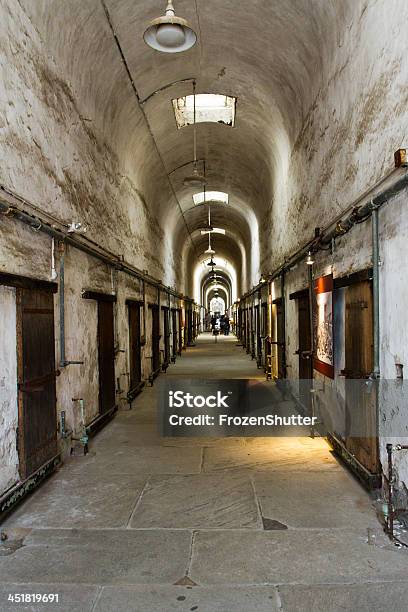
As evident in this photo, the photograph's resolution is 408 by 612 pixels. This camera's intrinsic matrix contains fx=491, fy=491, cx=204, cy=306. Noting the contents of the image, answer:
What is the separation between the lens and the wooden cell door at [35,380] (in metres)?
5.13

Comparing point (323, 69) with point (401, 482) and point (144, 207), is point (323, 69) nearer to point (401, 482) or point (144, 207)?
point (401, 482)

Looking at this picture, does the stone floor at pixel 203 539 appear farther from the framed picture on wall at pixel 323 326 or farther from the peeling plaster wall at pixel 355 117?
the peeling plaster wall at pixel 355 117

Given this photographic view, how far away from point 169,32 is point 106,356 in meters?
5.46

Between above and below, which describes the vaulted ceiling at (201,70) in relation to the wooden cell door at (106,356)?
above

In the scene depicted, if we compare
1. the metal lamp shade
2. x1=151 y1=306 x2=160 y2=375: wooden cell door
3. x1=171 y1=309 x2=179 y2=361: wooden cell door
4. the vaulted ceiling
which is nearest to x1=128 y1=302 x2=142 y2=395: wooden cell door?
x1=151 y1=306 x2=160 y2=375: wooden cell door

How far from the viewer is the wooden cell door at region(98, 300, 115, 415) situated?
28.0 feet

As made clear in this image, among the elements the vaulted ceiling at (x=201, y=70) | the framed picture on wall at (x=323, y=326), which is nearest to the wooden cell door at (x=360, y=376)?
the framed picture on wall at (x=323, y=326)

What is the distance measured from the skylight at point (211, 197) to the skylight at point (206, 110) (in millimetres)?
6911

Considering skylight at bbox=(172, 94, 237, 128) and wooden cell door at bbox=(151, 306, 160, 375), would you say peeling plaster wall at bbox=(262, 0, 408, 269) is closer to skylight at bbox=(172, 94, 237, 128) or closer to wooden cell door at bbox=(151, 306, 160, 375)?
skylight at bbox=(172, 94, 237, 128)

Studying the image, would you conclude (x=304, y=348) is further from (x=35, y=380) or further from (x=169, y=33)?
(x=169, y=33)

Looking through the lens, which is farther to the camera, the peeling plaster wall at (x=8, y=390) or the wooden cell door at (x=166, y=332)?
the wooden cell door at (x=166, y=332)

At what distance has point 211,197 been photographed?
2062cm

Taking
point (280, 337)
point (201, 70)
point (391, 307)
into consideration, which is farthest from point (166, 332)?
point (391, 307)

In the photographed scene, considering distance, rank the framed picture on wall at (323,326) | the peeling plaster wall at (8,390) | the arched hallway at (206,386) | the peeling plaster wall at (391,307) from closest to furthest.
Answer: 1. the arched hallway at (206,386)
2. the peeling plaster wall at (391,307)
3. the peeling plaster wall at (8,390)
4. the framed picture on wall at (323,326)
